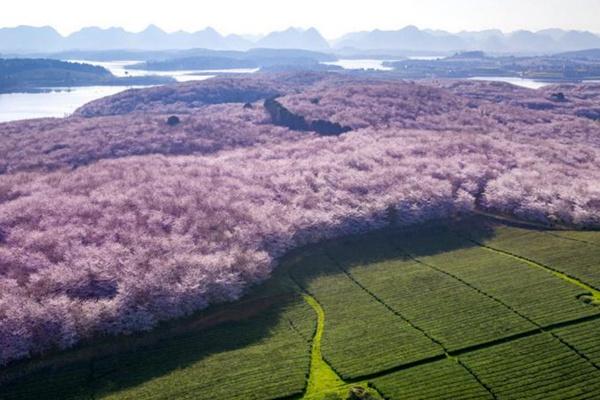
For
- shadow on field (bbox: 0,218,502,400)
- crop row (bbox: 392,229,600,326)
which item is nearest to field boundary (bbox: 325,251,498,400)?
shadow on field (bbox: 0,218,502,400)

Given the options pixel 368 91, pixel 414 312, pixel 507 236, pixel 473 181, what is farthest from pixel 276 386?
pixel 368 91

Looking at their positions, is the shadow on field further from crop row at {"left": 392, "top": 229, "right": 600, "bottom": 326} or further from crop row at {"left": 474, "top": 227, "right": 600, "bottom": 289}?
crop row at {"left": 474, "top": 227, "right": 600, "bottom": 289}

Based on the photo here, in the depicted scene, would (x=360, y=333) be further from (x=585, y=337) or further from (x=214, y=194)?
(x=214, y=194)

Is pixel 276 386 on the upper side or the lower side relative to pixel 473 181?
lower

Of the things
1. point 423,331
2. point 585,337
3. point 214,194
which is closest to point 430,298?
point 423,331

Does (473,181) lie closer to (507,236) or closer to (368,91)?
(507,236)

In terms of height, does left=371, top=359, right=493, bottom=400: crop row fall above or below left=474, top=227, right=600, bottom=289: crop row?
below

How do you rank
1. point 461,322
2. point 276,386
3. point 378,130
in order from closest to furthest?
point 276,386 < point 461,322 < point 378,130
